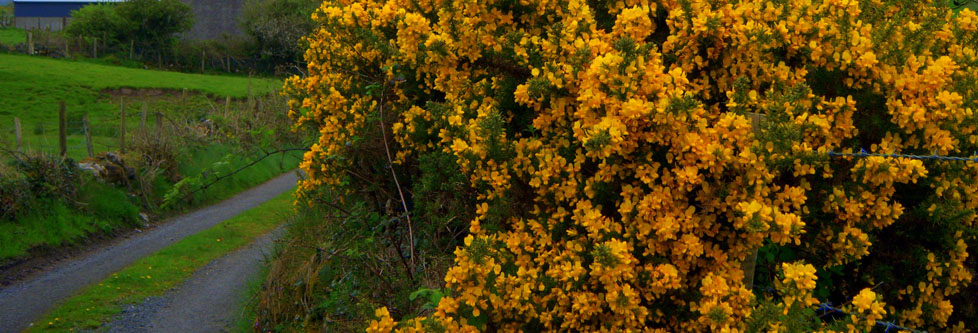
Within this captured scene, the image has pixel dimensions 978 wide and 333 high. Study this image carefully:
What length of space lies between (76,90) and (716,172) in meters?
34.2

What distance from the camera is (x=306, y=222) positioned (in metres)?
9.80

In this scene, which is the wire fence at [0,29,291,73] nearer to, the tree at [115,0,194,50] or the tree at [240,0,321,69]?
the tree at [115,0,194,50]

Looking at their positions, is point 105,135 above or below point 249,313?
below

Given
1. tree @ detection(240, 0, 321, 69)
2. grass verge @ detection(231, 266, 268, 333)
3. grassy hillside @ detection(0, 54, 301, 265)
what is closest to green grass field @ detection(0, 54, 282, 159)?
grassy hillside @ detection(0, 54, 301, 265)

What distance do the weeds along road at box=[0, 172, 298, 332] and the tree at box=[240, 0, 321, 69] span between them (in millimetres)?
27128

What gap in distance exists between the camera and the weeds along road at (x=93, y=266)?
11.3 metres

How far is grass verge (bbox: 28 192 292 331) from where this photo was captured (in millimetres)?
11000

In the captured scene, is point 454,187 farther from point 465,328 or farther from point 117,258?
point 117,258

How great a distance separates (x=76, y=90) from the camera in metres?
32.3

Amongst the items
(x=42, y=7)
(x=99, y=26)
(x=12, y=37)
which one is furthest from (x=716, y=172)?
(x=42, y=7)

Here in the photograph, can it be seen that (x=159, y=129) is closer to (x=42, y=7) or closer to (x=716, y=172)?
(x=716, y=172)

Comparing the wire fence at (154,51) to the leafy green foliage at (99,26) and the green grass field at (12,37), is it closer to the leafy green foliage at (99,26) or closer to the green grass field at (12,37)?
the green grass field at (12,37)

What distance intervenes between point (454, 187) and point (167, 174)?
15009 millimetres

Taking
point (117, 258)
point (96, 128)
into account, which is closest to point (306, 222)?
point (117, 258)
